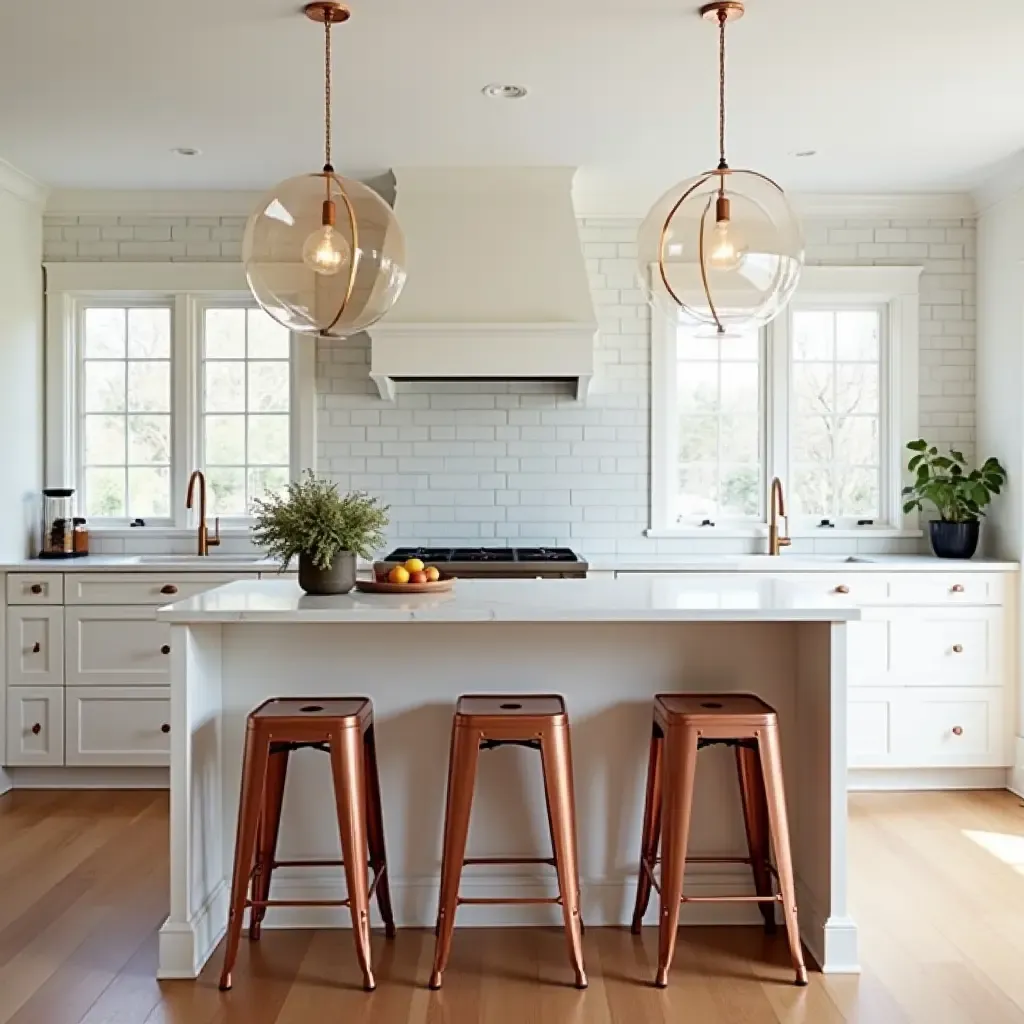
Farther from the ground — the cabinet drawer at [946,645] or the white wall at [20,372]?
the white wall at [20,372]

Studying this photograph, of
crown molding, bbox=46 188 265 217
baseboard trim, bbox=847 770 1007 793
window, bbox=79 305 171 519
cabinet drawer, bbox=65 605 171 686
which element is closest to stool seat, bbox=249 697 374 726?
cabinet drawer, bbox=65 605 171 686

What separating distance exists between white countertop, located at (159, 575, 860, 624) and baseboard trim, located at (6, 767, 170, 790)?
6.23ft

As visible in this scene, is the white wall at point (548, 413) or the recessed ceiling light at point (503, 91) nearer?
the recessed ceiling light at point (503, 91)

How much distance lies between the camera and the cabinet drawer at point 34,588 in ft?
15.8

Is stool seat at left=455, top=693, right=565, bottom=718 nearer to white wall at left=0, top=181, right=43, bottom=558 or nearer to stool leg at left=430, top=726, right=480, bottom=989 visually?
stool leg at left=430, top=726, right=480, bottom=989

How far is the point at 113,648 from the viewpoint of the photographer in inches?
191

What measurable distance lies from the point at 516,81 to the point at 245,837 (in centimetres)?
263

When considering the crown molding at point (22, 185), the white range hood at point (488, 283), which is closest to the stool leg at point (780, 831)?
the white range hood at point (488, 283)

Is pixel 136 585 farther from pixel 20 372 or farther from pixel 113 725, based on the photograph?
pixel 20 372

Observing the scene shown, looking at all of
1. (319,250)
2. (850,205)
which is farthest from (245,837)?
(850,205)

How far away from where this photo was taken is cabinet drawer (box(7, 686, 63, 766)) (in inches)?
190

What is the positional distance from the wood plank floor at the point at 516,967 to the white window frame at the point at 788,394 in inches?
74.0

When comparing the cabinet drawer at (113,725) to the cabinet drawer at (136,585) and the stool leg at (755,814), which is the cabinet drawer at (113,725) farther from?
the stool leg at (755,814)

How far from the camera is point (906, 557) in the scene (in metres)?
5.28
